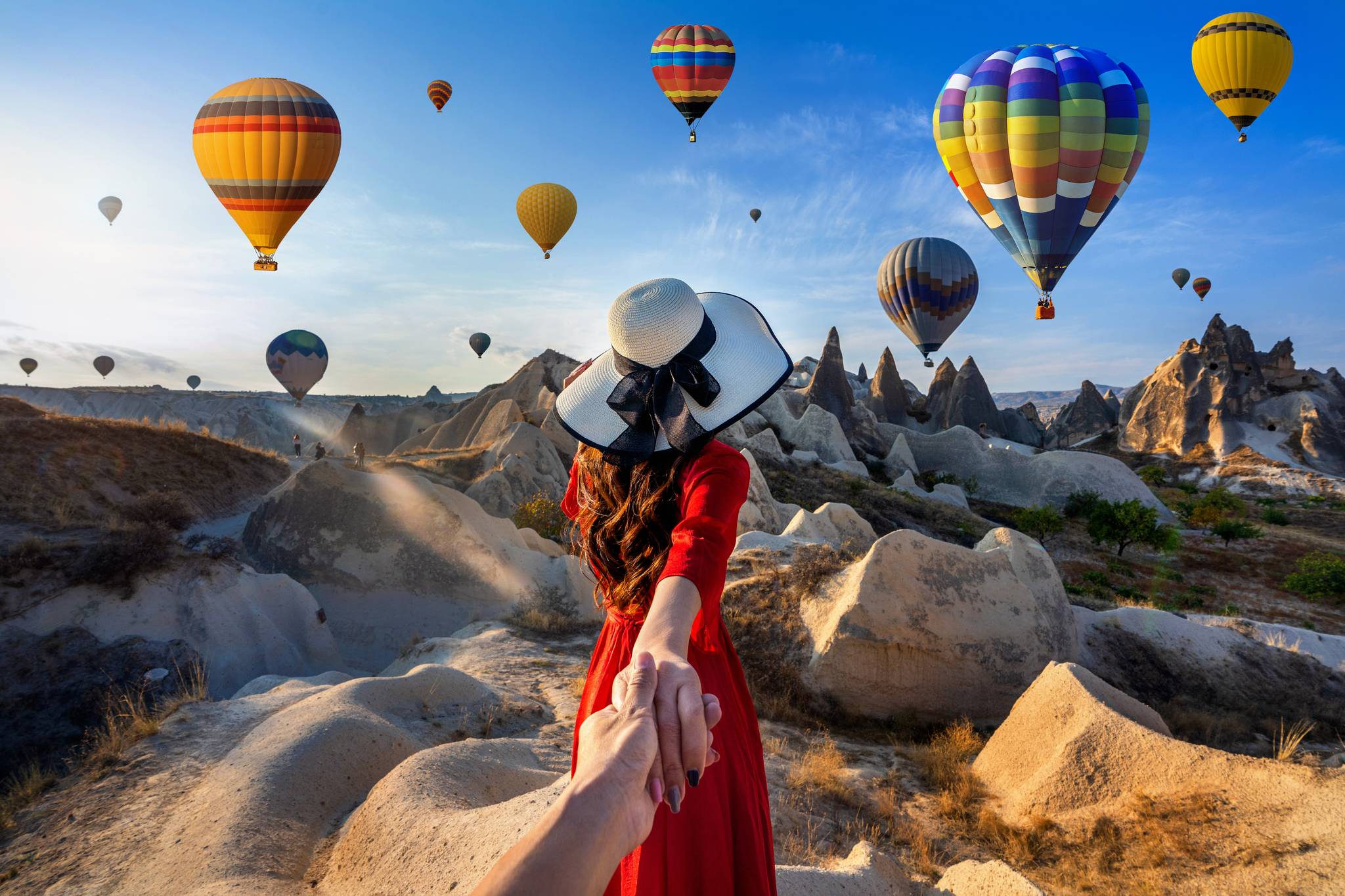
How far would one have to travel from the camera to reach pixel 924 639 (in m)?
7.44

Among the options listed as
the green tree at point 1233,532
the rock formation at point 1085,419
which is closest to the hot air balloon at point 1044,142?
the green tree at point 1233,532

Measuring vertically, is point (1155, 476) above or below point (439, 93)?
below

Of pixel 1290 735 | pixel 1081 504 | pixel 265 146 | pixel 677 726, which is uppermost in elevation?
pixel 265 146

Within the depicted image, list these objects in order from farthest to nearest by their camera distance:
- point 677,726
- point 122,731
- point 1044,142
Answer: point 1044,142 → point 122,731 → point 677,726

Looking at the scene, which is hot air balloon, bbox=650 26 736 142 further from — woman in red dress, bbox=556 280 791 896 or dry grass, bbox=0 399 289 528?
woman in red dress, bbox=556 280 791 896

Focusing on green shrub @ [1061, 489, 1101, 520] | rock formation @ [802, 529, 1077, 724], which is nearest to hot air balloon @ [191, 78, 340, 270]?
rock formation @ [802, 529, 1077, 724]

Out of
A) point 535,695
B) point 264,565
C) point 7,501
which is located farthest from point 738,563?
point 7,501

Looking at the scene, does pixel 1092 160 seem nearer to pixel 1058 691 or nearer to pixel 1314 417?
pixel 1058 691

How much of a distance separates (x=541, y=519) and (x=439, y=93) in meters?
30.7

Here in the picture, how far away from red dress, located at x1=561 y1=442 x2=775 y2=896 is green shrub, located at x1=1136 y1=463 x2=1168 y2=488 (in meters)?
48.6

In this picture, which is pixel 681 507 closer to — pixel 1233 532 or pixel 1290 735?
pixel 1290 735

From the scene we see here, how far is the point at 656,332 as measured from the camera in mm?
2084

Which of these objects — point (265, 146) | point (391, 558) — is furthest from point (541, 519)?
point (265, 146)

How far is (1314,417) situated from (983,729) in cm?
5198
